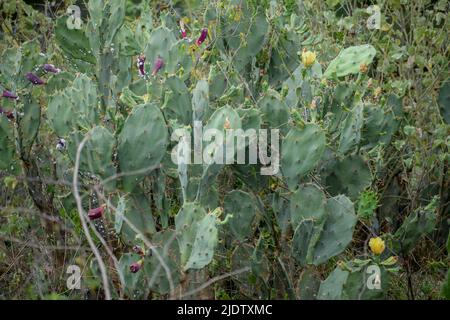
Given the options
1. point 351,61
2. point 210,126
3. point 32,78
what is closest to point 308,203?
point 210,126

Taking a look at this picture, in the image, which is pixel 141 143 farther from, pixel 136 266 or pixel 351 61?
pixel 351 61

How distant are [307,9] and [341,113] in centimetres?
174

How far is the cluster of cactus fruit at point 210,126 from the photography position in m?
2.70

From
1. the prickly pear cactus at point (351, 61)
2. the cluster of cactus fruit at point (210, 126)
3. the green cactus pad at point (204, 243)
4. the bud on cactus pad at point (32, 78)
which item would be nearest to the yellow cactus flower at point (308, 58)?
the cluster of cactus fruit at point (210, 126)

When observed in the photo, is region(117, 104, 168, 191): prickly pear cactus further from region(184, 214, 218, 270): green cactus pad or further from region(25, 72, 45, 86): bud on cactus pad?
region(25, 72, 45, 86): bud on cactus pad

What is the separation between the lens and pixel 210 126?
2.64 metres

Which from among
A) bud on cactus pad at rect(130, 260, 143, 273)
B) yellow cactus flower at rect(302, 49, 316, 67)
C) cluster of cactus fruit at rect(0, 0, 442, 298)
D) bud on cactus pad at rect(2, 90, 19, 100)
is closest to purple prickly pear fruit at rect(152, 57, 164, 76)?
cluster of cactus fruit at rect(0, 0, 442, 298)

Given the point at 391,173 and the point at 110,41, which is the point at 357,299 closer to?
the point at 391,173

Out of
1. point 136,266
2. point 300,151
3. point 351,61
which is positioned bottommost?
point 136,266

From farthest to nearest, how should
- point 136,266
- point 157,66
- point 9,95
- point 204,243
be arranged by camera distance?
point 9,95, point 157,66, point 136,266, point 204,243

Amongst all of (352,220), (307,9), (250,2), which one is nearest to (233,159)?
(352,220)

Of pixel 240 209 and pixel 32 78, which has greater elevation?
pixel 32 78

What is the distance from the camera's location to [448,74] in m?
4.16

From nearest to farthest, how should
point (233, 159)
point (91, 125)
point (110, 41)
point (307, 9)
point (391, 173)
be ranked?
point (233, 159) < point (91, 125) < point (110, 41) < point (391, 173) < point (307, 9)
